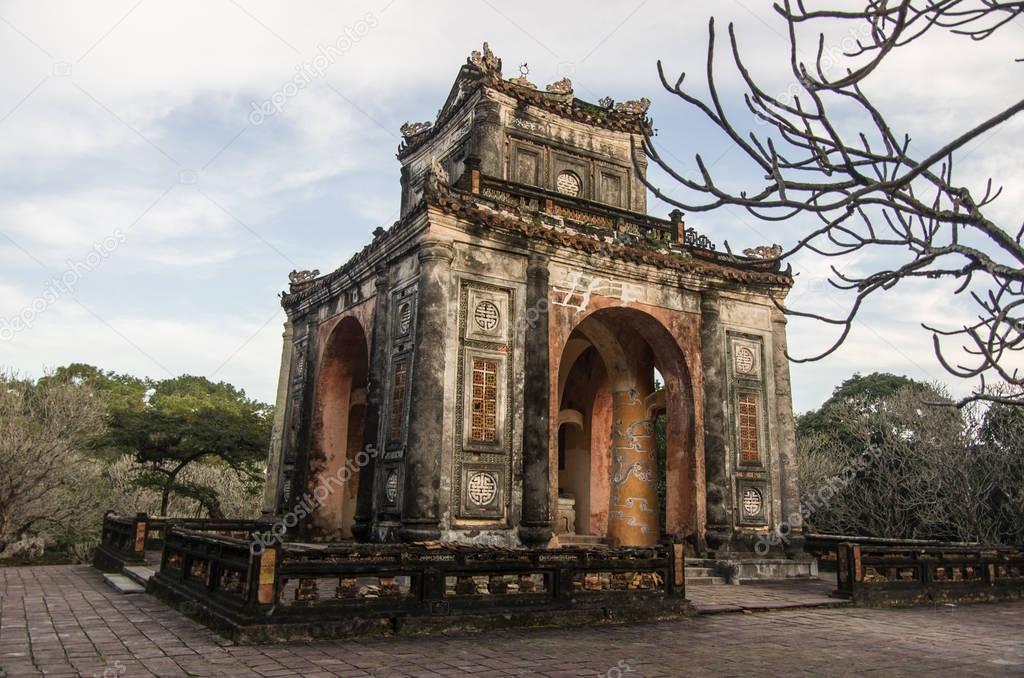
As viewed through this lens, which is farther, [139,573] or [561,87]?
[561,87]

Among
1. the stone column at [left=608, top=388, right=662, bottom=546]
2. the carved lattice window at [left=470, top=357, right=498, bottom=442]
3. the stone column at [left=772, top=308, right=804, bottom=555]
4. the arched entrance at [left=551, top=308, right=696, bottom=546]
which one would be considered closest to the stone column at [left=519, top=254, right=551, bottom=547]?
the carved lattice window at [left=470, top=357, right=498, bottom=442]

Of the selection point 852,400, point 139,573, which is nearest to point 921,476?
point 852,400

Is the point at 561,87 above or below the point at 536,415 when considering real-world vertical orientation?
above

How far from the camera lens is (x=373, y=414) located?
15117 millimetres

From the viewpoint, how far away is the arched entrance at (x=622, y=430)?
663 inches

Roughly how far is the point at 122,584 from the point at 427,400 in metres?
5.83

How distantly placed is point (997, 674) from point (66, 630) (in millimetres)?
9885

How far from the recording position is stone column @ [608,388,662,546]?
18.5m

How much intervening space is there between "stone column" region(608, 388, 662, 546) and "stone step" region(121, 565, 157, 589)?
34.2 ft

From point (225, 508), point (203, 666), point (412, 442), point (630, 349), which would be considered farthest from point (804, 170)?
point (225, 508)

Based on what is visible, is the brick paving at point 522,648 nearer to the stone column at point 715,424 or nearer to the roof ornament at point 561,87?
the stone column at point 715,424

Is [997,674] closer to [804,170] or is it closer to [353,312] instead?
[804,170]

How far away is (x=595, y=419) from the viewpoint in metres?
20.1

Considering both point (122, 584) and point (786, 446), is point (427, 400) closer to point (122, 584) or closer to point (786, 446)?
point (122, 584)
